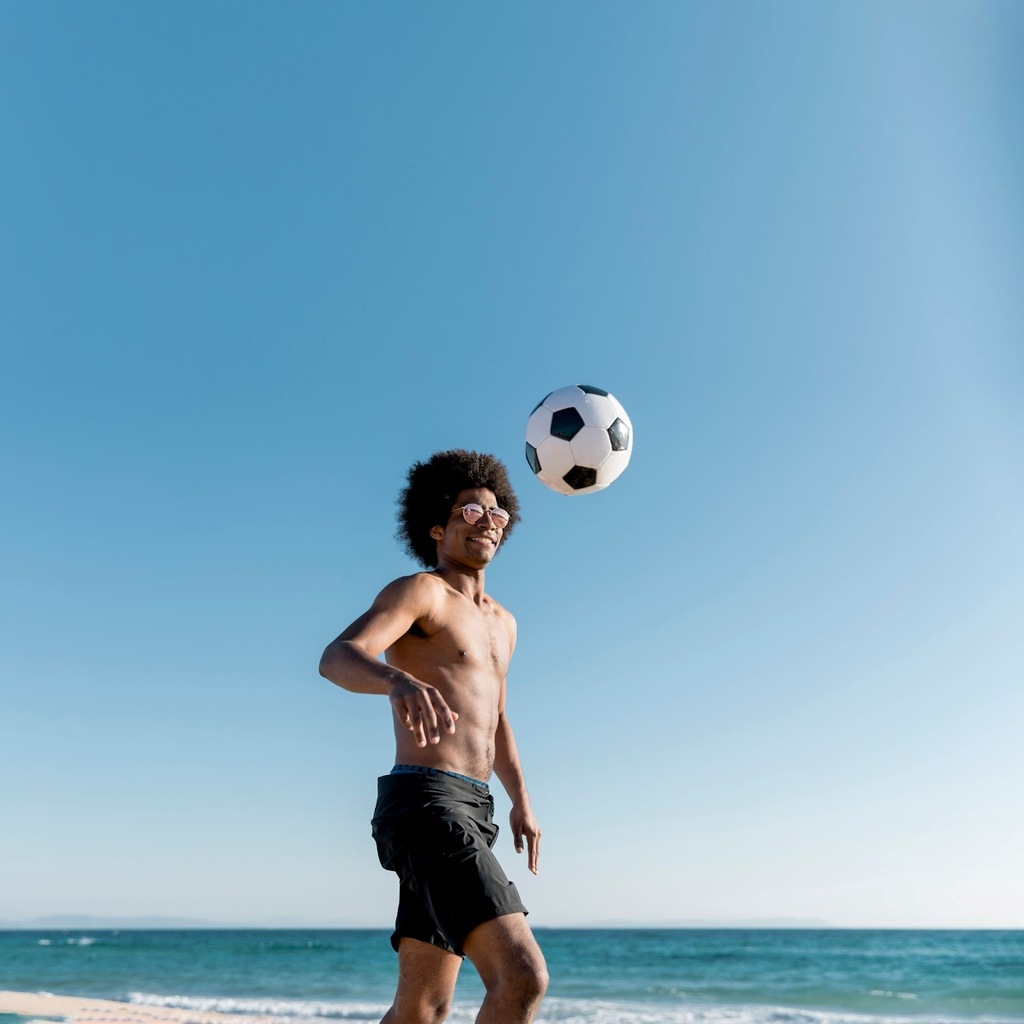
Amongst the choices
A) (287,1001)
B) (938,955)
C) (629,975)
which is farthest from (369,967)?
(938,955)

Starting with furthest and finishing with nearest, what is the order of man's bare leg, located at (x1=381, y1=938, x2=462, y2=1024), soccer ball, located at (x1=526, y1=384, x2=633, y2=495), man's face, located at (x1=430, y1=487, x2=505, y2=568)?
soccer ball, located at (x1=526, y1=384, x2=633, y2=495)
man's face, located at (x1=430, y1=487, x2=505, y2=568)
man's bare leg, located at (x1=381, y1=938, x2=462, y2=1024)

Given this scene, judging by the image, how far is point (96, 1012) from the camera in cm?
1686

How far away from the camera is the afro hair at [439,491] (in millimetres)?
5117

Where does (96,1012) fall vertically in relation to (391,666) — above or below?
below

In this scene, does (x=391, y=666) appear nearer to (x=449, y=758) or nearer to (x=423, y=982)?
(x=449, y=758)

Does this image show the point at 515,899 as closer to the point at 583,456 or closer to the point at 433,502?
the point at 433,502

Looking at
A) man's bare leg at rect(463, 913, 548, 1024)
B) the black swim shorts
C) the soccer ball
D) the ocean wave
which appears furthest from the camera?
the ocean wave

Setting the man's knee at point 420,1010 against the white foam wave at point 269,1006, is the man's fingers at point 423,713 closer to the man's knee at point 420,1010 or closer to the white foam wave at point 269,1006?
the man's knee at point 420,1010

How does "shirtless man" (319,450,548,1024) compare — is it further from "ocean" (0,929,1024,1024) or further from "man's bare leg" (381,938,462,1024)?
"ocean" (0,929,1024,1024)

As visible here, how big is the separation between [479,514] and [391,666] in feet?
4.34

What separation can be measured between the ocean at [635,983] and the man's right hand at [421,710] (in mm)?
14784

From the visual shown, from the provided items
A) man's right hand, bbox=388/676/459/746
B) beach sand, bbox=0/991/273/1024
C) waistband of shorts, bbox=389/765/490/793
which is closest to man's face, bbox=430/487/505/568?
waistband of shorts, bbox=389/765/490/793

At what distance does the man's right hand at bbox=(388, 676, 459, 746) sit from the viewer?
3.21 meters

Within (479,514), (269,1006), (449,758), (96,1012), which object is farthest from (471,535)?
(269,1006)
